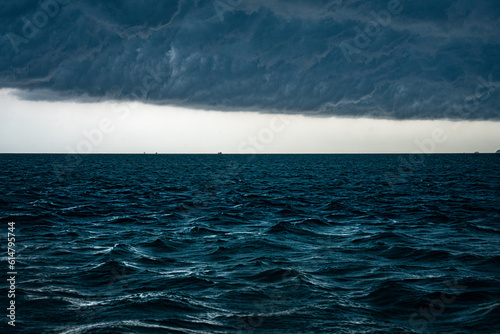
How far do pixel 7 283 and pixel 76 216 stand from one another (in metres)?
13.2

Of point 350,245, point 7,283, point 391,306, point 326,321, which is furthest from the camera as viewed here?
point 350,245

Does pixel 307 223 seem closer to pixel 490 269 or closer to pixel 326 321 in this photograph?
pixel 490 269

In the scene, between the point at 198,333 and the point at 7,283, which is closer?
the point at 198,333

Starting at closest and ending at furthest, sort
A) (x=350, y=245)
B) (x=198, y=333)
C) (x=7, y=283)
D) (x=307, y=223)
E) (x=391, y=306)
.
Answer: (x=198, y=333) < (x=391, y=306) < (x=7, y=283) < (x=350, y=245) < (x=307, y=223)

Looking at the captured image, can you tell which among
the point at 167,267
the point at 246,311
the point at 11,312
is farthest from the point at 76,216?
the point at 246,311

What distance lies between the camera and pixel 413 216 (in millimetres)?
25016

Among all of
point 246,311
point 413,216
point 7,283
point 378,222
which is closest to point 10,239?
point 7,283

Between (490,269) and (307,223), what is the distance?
33.1ft

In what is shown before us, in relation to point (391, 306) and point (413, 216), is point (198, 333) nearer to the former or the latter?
point (391, 306)

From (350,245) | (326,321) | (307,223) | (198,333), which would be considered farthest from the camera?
(307,223)

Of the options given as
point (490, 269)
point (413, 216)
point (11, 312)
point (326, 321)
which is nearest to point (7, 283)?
point (11, 312)

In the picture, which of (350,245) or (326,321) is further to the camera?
(350,245)

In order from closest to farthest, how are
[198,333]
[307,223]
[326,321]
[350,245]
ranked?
[198,333] → [326,321] → [350,245] → [307,223]

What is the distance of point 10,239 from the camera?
56.5 ft
